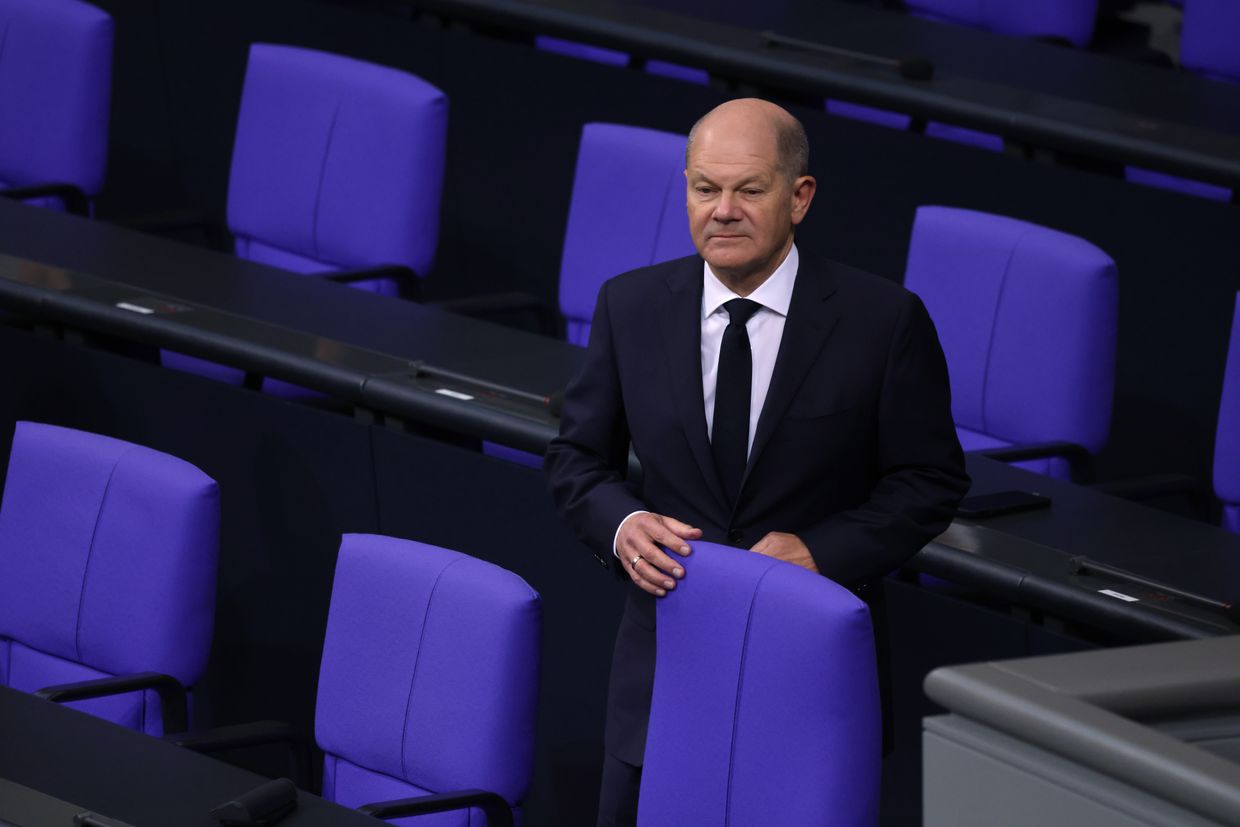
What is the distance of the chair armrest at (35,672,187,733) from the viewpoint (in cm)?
311

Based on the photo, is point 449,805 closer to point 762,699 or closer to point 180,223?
point 762,699

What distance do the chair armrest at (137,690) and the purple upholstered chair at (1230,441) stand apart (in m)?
1.76

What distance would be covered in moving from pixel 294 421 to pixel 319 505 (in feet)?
0.49

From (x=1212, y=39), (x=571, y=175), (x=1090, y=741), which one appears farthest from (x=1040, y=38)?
(x=1090, y=741)

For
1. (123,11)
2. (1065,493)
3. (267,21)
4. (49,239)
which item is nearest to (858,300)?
(1065,493)

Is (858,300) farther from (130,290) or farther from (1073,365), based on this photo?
(130,290)

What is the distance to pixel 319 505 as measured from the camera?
11.8ft

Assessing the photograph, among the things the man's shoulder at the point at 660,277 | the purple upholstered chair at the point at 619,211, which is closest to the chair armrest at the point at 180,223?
the purple upholstered chair at the point at 619,211

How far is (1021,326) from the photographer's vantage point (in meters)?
3.77

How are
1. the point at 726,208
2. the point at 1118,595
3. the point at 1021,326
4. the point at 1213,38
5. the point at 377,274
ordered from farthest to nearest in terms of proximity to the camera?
the point at 1213,38, the point at 377,274, the point at 1021,326, the point at 1118,595, the point at 726,208

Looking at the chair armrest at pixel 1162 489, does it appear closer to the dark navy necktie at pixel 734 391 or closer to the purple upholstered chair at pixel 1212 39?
the dark navy necktie at pixel 734 391

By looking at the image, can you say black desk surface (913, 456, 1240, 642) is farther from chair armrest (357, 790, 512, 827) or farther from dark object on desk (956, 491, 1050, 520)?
chair armrest (357, 790, 512, 827)

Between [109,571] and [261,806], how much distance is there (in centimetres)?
94

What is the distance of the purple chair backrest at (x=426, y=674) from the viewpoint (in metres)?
2.80
